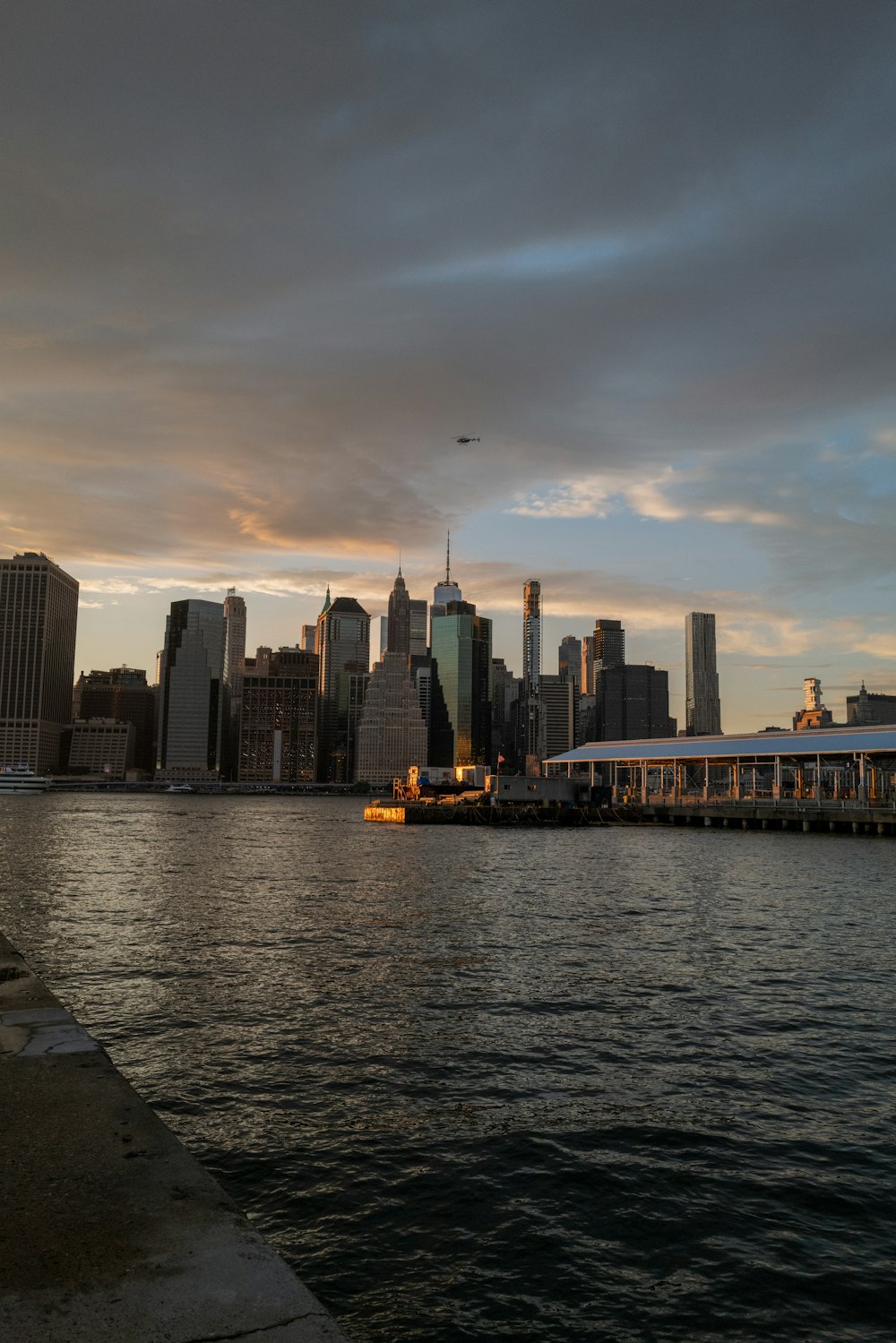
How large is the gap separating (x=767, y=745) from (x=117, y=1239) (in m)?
125

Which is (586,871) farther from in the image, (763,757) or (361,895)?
(763,757)

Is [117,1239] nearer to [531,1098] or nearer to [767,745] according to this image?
[531,1098]

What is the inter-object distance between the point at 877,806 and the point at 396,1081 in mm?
116668

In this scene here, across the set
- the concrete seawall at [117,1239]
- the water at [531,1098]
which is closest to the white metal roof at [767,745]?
the water at [531,1098]

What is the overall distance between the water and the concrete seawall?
3109mm

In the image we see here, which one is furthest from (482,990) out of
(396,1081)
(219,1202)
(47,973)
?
(219,1202)

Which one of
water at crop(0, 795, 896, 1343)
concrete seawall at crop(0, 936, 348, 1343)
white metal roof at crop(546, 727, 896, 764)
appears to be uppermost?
white metal roof at crop(546, 727, 896, 764)

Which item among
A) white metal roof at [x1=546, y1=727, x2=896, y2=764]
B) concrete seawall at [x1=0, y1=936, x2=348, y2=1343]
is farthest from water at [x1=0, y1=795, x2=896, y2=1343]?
white metal roof at [x1=546, y1=727, x2=896, y2=764]

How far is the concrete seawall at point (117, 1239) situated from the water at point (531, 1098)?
3109mm

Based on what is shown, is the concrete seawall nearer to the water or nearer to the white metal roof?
the water

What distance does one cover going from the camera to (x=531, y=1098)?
54.4 feet

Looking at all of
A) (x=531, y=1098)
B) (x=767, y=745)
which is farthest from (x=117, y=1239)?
(x=767, y=745)

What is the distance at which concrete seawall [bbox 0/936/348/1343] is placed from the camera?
19.0ft

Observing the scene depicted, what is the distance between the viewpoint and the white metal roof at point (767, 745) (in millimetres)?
112875
